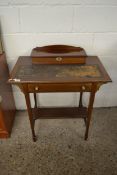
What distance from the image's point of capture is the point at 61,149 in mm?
1526

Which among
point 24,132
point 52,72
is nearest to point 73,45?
point 52,72

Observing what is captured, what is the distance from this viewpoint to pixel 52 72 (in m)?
1.25

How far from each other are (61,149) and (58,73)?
714mm

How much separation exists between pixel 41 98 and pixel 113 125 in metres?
0.81

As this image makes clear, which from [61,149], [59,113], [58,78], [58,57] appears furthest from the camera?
[59,113]

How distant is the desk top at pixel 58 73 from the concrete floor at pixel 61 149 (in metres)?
0.70

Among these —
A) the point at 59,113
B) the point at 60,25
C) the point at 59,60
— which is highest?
the point at 60,25

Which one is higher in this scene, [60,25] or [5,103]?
[60,25]

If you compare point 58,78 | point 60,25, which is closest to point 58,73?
point 58,78

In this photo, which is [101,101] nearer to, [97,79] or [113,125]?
[113,125]

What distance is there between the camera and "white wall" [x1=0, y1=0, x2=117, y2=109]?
53.0 inches

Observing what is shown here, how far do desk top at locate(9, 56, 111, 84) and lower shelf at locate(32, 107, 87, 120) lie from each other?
0.50m

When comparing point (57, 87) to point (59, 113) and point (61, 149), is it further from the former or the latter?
point (61, 149)

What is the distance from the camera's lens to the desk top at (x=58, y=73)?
1.15m
